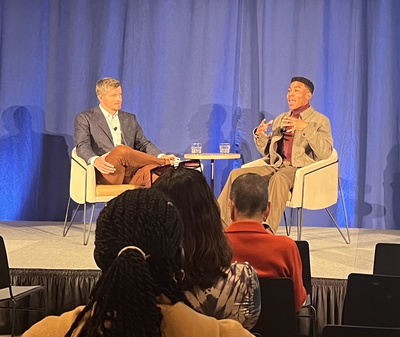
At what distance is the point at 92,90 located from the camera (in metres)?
6.41

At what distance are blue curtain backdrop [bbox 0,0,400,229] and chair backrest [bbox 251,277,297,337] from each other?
12.6 feet

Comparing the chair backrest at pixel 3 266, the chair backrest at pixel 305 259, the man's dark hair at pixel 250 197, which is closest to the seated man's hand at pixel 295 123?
the chair backrest at pixel 305 259

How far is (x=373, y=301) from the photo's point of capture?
255 cm

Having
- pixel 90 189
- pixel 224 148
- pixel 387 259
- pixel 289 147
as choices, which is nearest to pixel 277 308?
pixel 387 259

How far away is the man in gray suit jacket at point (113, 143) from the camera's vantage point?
5105 mm

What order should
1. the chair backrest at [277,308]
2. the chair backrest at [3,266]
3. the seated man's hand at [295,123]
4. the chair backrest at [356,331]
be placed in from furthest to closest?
the seated man's hand at [295,123], the chair backrest at [3,266], the chair backrest at [277,308], the chair backrest at [356,331]

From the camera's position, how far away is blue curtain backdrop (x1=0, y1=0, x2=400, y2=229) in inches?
246

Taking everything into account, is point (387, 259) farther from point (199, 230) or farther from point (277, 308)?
point (199, 230)

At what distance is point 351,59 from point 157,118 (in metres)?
1.82

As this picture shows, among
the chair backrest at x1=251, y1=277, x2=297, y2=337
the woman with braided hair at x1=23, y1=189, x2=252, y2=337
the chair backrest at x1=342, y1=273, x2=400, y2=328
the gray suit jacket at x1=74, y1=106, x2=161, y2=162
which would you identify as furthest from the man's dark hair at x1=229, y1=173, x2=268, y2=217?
the gray suit jacket at x1=74, y1=106, x2=161, y2=162

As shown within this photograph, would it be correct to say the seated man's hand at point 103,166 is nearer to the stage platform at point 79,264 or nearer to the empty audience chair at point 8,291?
the stage platform at point 79,264

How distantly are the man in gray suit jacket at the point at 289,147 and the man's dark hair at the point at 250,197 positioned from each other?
2193 mm

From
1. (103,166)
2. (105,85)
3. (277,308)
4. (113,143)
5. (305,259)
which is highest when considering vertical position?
(105,85)

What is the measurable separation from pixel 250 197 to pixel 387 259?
823mm
